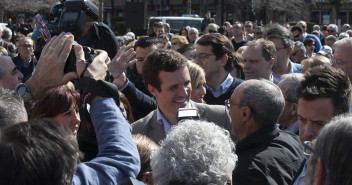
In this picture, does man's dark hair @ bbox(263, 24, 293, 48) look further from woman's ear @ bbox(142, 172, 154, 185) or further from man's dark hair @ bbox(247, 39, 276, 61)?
woman's ear @ bbox(142, 172, 154, 185)

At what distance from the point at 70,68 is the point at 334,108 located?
1798 millimetres

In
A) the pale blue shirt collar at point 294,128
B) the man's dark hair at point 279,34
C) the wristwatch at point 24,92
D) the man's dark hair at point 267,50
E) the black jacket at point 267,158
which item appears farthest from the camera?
the man's dark hair at point 279,34

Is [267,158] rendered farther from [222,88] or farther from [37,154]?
[222,88]

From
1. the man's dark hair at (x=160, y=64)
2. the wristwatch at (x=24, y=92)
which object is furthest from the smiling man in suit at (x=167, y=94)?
the wristwatch at (x=24, y=92)

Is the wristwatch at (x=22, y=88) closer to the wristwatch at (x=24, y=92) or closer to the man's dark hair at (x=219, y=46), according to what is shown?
the wristwatch at (x=24, y=92)

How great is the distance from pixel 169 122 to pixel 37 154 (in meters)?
2.27

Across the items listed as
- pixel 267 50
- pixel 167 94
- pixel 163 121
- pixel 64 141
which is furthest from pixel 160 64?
pixel 64 141

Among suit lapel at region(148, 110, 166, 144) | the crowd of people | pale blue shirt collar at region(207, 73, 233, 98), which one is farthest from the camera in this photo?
pale blue shirt collar at region(207, 73, 233, 98)

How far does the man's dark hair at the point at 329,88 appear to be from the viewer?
337cm

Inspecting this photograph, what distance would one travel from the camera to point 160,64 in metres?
3.89

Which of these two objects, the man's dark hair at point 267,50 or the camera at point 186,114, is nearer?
the camera at point 186,114

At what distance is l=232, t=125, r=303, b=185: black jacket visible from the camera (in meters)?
2.95

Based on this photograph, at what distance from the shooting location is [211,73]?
5.36m

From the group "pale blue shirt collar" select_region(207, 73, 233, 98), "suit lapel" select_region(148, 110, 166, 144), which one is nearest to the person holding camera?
"suit lapel" select_region(148, 110, 166, 144)
